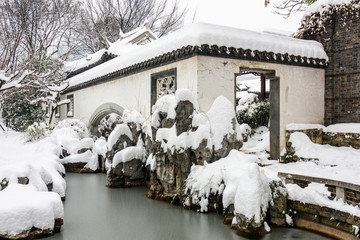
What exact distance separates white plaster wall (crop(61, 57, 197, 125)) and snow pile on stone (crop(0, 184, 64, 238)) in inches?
155

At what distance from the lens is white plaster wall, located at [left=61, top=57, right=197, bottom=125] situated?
23.9ft

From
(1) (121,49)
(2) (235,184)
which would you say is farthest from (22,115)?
(2) (235,184)

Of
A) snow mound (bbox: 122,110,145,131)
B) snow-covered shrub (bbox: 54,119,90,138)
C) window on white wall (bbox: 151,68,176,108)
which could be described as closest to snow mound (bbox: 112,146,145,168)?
snow mound (bbox: 122,110,145,131)

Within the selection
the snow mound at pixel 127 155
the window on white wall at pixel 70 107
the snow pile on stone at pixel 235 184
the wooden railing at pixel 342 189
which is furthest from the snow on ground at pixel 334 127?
the window on white wall at pixel 70 107

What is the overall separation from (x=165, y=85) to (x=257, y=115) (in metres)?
4.94

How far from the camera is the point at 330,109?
8609 mm

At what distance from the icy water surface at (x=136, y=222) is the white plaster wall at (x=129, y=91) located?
285 cm

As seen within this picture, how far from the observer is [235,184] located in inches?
207

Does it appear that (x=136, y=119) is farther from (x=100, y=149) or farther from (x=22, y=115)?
(x=22, y=115)

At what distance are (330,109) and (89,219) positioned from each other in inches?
286

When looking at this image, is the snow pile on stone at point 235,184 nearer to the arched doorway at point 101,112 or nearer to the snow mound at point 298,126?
the snow mound at point 298,126

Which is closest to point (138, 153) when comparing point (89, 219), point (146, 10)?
point (89, 219)

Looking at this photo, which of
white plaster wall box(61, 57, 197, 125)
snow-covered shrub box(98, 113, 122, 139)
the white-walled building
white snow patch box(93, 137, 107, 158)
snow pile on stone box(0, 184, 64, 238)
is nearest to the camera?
snow pile on stone box(0, 184, 64, 238)

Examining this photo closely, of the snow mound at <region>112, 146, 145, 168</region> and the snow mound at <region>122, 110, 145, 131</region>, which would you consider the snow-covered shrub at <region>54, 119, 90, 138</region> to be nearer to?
the snow mound at <region>122, 110, 145, 131</region>
